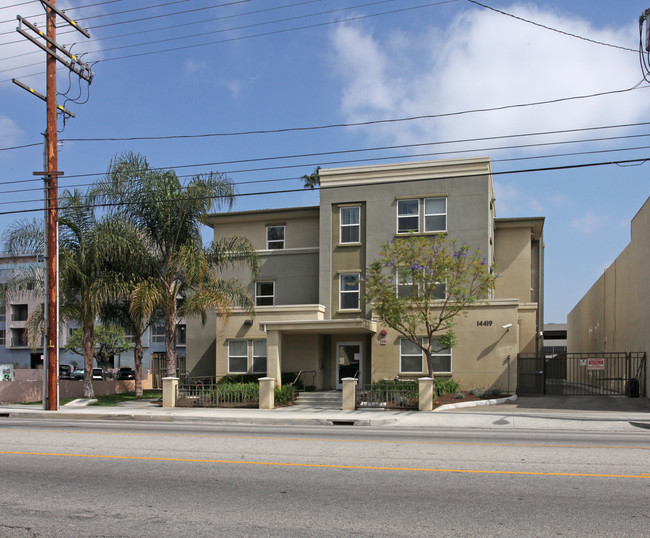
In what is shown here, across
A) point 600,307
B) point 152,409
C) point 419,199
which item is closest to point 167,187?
point 152,409

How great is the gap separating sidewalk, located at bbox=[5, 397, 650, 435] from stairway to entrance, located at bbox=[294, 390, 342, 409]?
123 cm

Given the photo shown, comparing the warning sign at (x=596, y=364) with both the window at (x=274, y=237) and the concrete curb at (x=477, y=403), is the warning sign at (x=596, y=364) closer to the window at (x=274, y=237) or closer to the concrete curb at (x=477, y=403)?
the concrete curb at (x=477, y=403)

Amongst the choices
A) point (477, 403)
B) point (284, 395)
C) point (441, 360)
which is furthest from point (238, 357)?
point (477, 403)

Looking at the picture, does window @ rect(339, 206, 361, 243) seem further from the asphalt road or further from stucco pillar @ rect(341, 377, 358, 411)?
the asphalt road

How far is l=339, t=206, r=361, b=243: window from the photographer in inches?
1152

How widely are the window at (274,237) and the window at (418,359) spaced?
784 cm

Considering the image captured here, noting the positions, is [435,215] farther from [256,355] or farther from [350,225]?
[256,355]

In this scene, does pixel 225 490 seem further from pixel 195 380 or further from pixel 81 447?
pixel 195 380

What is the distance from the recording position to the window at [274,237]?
104 feet

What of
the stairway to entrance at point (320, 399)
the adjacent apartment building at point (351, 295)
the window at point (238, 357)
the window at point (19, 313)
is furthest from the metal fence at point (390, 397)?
the window at point (19, 313)

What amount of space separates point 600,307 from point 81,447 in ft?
107

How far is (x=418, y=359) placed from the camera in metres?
27.2

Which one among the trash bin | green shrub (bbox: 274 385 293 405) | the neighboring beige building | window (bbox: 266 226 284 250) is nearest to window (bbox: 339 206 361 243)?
window (bbox: 266 226 284 250)

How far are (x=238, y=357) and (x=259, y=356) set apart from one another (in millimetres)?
928
